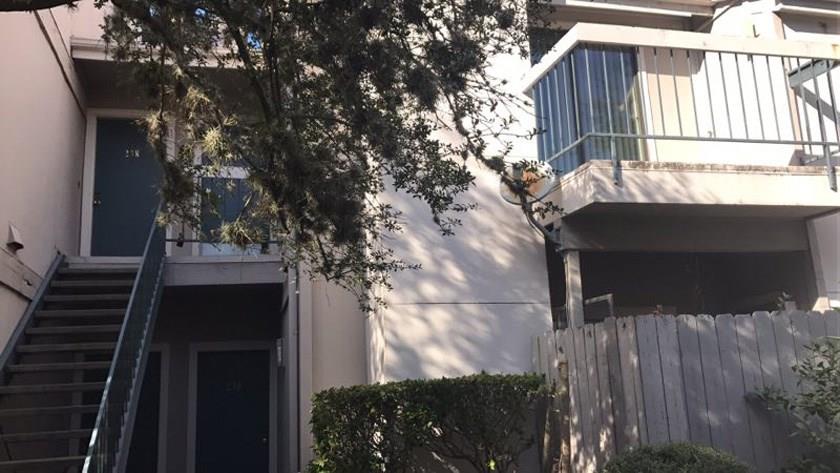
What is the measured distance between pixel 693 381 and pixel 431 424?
2.30 metres

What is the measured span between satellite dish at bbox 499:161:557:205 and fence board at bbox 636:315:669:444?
6.27ft

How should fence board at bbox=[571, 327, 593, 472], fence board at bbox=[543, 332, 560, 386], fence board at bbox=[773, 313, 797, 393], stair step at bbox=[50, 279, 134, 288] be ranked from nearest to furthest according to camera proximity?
fence board at bbox=[773, 313, 797, 393] < fence board at bbox=[571, 327, 593, 472] < fence board at bbox=[543, 332, 560, 386] < stair step at bbox=[50, 279, 134, 288]

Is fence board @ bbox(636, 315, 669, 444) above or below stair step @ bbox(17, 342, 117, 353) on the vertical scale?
below

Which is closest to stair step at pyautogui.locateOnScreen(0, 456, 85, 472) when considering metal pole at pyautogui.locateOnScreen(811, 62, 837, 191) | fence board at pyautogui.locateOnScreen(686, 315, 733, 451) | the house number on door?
the house number on door

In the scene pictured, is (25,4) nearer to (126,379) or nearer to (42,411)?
(126,379)

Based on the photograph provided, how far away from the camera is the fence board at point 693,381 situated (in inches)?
213

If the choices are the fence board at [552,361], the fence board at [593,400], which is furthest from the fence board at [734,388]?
the fence board at [552,361]

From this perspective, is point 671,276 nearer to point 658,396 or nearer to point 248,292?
point 658,396

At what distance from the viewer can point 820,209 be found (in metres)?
7.60

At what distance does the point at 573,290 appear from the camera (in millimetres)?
7340

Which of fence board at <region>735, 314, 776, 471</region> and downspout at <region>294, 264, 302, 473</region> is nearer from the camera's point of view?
fence board at <region>735, 314, 776, 471</region>

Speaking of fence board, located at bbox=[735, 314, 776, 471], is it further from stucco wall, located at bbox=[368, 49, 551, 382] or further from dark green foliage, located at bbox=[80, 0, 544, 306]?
dark green foliage, located at bbox=[80, 0, 544, 306]

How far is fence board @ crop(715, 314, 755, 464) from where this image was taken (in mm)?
5434

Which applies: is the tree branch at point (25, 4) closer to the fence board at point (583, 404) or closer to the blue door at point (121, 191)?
the fence board at point (583, 404)
